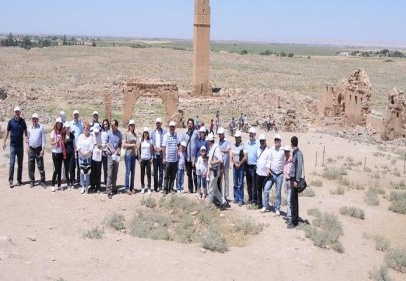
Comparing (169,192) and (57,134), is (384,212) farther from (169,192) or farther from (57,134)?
(57,134)

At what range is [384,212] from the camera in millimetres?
12570

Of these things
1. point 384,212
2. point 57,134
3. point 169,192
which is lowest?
point 384,212

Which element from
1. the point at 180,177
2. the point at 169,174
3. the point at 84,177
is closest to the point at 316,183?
the point at 180,177

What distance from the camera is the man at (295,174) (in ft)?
31.3

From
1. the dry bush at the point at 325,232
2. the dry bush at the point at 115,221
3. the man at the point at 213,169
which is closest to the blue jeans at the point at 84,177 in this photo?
the dry bush at the point at 115,221

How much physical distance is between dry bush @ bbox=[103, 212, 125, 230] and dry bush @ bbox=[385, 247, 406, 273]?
16.3ft

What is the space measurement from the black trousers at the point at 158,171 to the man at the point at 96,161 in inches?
48.6

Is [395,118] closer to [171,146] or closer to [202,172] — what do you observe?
[202,172]

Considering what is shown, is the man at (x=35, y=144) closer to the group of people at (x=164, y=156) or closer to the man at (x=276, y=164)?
the group of people at (x=164, y=156)

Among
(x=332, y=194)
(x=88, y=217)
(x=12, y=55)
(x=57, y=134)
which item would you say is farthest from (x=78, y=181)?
(x=12, y=55)

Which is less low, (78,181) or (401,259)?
(78,181)

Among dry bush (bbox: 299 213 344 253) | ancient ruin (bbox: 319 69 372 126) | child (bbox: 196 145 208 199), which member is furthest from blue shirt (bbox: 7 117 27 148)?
ancient ruin (bbox: 319 69 372 126)

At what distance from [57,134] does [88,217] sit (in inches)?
83.5

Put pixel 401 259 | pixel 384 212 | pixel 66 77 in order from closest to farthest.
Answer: pixel 401 259 → pixel 384 212 → pixel 66 77
